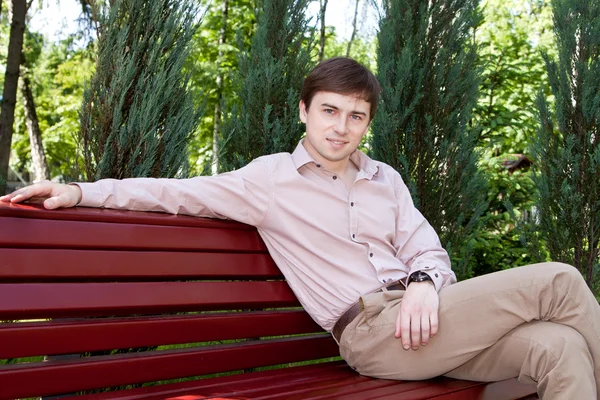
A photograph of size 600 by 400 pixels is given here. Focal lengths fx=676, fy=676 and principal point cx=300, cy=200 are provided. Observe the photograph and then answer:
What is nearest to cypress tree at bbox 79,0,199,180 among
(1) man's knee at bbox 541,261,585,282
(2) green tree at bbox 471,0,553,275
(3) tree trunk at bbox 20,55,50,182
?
(1) man's knee at bbox 541,261,585,282

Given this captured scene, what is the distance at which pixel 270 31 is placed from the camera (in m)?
5.04

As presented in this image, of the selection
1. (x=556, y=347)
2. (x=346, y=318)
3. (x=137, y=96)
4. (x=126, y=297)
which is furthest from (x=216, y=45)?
(x=556, y=347)

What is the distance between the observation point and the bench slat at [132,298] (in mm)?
2219

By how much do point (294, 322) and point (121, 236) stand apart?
98 cm

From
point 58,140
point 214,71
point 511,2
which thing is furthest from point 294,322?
point 511,2

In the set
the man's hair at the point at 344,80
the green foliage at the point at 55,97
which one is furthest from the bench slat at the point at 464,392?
the green foliage at the point at 55,97

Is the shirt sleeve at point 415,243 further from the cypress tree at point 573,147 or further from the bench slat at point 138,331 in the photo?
the cypress tree at point 573,147

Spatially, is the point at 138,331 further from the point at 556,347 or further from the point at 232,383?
the point at 556,347

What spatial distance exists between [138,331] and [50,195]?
60 cm

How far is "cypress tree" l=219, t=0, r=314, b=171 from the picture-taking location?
4.84 m

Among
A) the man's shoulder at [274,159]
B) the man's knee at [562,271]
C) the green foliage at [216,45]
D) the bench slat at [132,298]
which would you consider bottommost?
the bench slat at [132,298]

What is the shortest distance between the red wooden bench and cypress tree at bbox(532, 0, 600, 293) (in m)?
3.06

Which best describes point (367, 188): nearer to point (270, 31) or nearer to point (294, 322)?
point (294, 322)

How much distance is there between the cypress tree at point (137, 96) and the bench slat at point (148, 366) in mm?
1349
